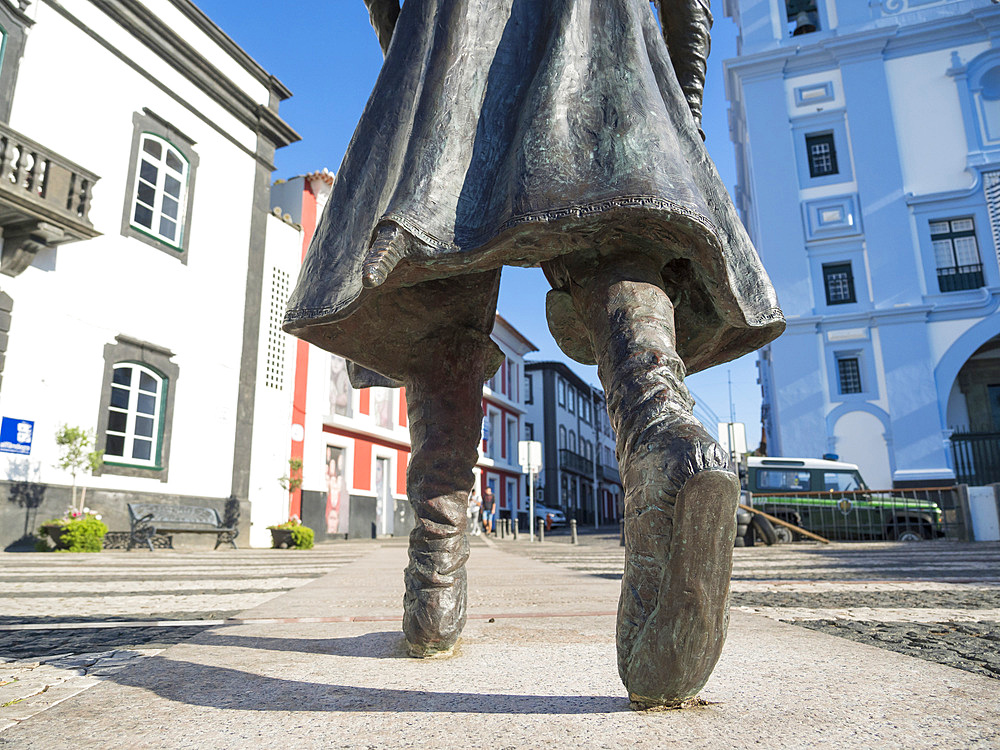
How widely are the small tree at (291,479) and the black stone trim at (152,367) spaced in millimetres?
3061

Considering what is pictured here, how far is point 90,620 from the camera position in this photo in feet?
7.54

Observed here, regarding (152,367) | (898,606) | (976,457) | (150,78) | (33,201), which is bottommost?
(898,606)

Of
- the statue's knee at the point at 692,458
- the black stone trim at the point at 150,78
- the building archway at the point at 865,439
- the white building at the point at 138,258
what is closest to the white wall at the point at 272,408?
the white building at the point at 138,258

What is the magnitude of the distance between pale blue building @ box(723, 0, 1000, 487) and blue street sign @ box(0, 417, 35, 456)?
649 inches

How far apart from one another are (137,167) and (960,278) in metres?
19.2

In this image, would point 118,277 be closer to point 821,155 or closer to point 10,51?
point 10,51

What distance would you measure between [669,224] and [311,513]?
1576 centimetres

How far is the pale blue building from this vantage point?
17484 millimetres

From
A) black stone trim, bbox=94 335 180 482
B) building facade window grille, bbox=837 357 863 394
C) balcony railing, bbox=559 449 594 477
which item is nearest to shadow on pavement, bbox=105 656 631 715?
black stone trim, bbox=94 335 180 482

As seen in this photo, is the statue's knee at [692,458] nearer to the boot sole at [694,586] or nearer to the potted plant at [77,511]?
the boot sole at [694,586]

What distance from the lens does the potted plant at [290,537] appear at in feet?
42.0

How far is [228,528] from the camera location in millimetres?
11727

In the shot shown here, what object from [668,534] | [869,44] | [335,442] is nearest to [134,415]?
[335,442]

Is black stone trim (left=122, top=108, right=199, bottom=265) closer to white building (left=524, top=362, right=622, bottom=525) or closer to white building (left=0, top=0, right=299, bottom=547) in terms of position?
white building (left=0, top=0, right=299, bottom=547)
